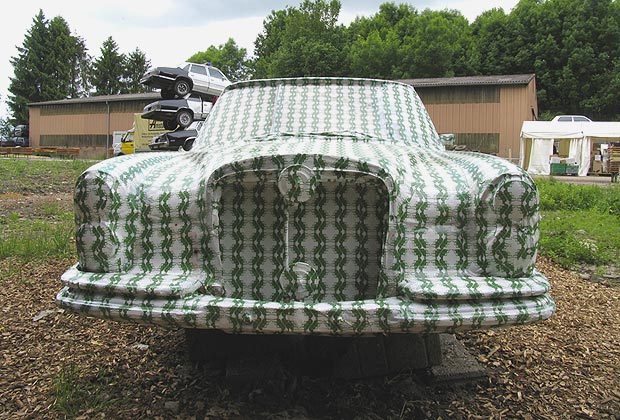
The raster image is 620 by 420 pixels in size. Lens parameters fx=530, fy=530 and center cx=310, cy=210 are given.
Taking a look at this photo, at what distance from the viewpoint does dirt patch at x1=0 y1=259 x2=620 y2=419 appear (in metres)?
2.34

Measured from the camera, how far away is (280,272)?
2.26 metres

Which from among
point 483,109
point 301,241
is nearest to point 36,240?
point 301,241

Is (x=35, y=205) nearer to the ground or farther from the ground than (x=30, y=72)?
nearer to the ground

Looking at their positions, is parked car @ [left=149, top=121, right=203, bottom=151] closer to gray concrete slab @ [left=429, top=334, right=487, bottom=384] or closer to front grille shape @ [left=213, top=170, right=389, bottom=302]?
gray concrete slab @ [left=429, top=334, right=487, bottom=384]

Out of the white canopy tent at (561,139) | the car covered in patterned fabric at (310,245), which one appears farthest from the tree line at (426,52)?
the car covered in patterned fabric at (310,245)

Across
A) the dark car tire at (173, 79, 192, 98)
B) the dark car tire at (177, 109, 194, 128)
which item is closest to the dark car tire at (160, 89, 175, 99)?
the dark car tire at (173, 79, 192, 98)

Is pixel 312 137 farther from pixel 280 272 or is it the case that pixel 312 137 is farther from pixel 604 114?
pixel 604 114

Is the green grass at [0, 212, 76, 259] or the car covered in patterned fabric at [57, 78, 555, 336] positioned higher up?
the car covered in patterned fabric at [57, 78, 555, 336]

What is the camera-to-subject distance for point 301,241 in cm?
221

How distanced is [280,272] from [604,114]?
44712 millimetres

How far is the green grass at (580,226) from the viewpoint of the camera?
5.19 meters

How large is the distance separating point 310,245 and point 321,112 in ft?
4.30

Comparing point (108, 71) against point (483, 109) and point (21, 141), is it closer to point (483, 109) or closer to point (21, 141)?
point (21, 141)

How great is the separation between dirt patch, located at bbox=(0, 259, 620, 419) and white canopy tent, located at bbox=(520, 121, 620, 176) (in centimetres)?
1960
